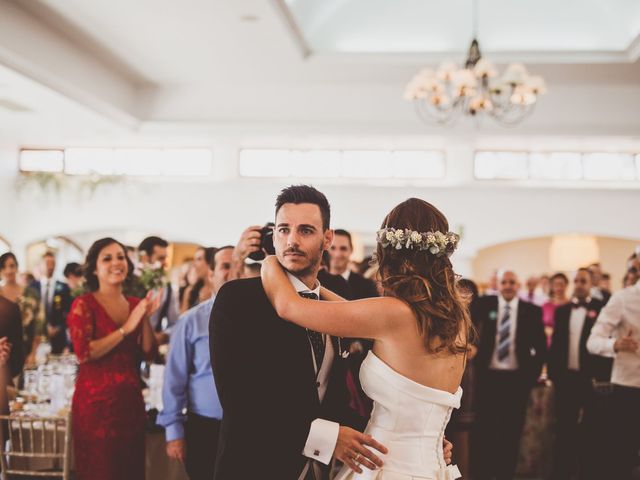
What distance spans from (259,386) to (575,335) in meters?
4.98

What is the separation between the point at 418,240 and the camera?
2.21m

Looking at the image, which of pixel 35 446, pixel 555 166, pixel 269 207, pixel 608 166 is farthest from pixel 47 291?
pixel 608 166

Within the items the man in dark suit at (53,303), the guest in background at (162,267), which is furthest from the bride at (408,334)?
the man in dark suit at (53,303)

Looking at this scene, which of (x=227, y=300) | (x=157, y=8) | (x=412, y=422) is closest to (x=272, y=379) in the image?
(x=227, y=300)

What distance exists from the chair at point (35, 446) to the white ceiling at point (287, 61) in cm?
452

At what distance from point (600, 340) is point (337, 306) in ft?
11.1

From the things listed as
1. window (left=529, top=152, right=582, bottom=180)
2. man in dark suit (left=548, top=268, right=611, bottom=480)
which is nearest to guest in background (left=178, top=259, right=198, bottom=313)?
man in dark suit (left=548, top=268, right=611, bottom=480)

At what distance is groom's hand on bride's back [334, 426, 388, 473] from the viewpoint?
2141 millimetres

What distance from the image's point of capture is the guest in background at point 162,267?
19.3ft

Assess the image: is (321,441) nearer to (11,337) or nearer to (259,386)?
(259,386)

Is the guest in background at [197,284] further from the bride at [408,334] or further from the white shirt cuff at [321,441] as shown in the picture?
the white shirt cuff at [321,441]

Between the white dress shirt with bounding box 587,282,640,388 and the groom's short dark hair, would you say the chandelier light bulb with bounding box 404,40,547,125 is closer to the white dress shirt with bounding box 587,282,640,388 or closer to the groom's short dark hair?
the white dress shirt with bounding box 587,282,640,388

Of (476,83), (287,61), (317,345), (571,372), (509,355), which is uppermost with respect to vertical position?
(287,61)

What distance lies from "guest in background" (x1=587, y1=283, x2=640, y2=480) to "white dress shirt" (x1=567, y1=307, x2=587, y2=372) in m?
1.34
